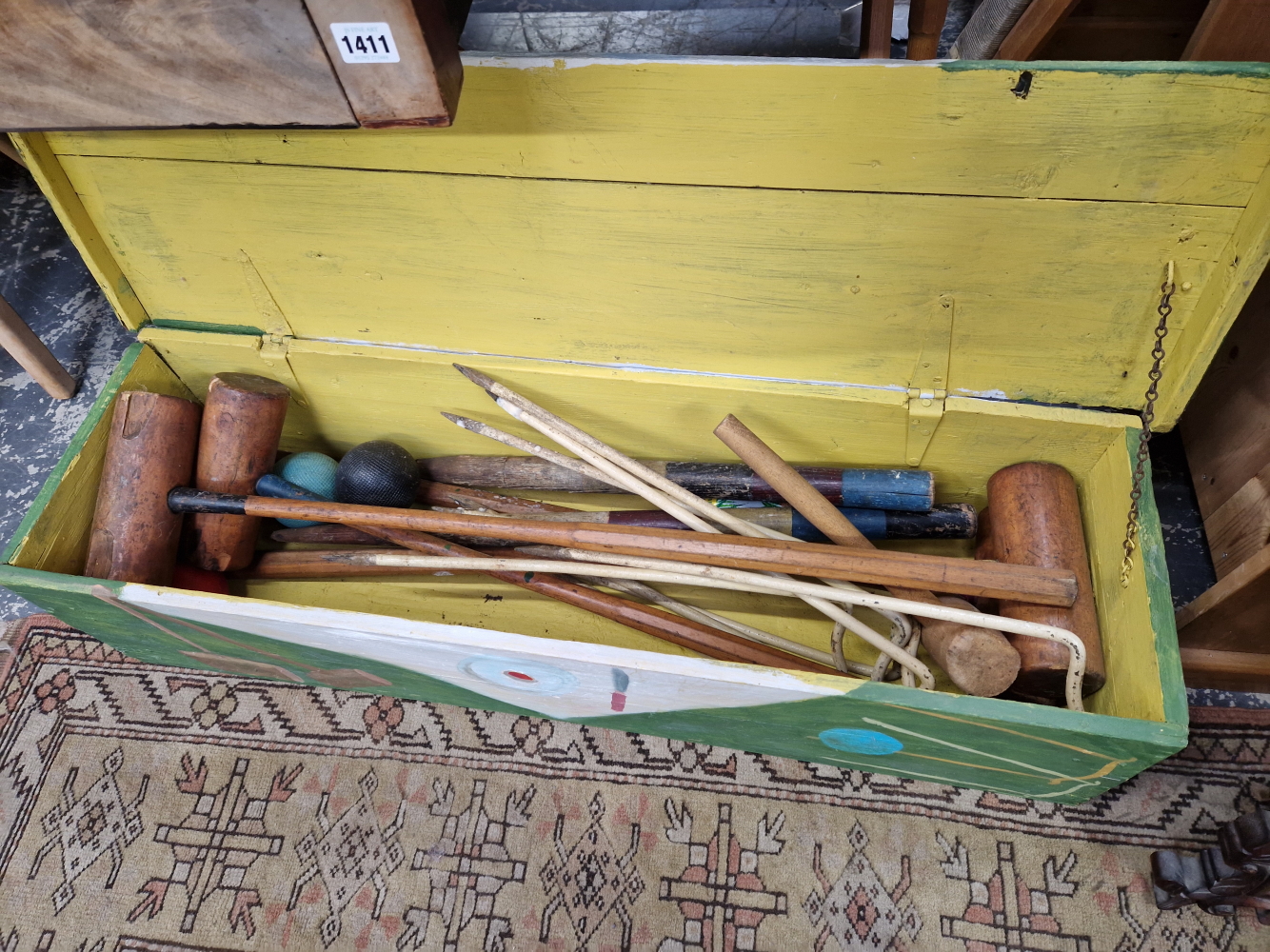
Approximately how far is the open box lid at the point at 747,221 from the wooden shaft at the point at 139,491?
22 centimetres

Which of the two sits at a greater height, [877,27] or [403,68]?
[877,27]

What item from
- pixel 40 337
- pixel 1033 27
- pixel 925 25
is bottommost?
pixel 40 337

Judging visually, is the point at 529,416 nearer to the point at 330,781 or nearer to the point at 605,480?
the point at 605,480

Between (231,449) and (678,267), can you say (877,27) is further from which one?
(231,449)

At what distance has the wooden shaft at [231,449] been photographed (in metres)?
1.62

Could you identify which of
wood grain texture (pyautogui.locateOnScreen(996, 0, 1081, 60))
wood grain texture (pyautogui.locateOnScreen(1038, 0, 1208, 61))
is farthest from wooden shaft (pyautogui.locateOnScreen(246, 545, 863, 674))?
wood grain texture (pyautogui.locateOnScreen(1038, 0, 1208, 61))

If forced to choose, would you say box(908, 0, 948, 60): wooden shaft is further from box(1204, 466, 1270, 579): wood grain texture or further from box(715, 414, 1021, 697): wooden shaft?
box(1204, 466, 1270, 579): wood grain texture

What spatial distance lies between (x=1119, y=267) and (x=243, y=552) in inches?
65.2

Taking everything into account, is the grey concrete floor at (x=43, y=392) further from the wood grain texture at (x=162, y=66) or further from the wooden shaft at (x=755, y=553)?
the wood grain texture at (x=162, y=66)

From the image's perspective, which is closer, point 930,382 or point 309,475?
point 930,382

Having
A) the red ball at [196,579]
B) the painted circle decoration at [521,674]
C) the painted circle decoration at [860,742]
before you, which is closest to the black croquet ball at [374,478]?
the red ball at [196,579]

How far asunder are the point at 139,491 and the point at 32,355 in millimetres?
925

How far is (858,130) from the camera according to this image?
1.13 meters

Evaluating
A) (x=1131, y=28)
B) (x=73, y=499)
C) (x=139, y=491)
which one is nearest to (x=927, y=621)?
(x=1131, y=28)
